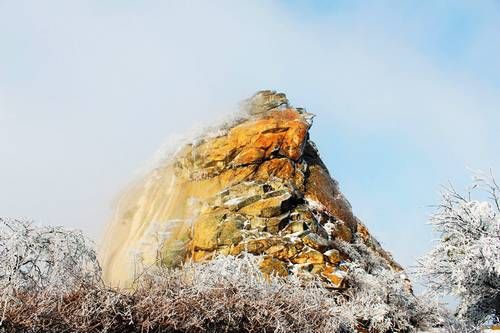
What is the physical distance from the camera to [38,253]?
20.8 meters

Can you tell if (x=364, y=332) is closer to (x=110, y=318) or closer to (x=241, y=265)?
(x=241, y=265)

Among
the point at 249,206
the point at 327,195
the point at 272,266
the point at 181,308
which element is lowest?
the point at 181,308

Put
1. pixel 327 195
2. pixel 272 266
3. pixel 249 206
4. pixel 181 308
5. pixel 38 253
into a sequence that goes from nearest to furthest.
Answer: pixel 181 308, pixel 38 253, pixel 272 266, pixel 249 206, pixel 327 195

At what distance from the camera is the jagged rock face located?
1232 inches

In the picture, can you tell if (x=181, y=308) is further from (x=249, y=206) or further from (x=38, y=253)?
(x=249, y=206)

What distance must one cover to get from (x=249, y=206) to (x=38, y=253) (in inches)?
618

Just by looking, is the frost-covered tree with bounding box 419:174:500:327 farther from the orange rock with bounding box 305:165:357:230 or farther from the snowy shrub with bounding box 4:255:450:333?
the orange rock with bounding box 305:165:357:230

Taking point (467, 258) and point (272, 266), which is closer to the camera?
point (467, 258)

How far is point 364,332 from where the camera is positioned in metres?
24.2

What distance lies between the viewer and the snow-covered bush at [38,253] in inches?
770

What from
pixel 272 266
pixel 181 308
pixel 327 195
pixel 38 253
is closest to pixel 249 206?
pixel 272 266

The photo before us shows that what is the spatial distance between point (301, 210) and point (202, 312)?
19.7 meters

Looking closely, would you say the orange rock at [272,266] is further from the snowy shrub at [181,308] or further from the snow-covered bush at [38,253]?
the snow-covered bush at [38,253]

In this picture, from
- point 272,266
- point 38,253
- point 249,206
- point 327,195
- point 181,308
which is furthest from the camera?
point 327,195
